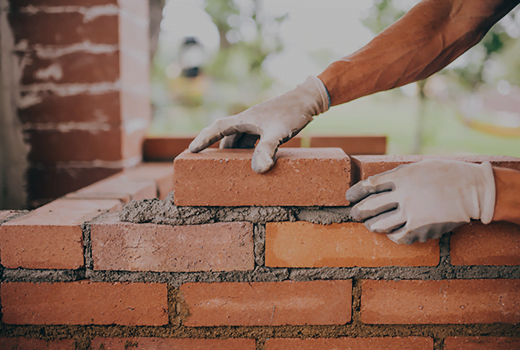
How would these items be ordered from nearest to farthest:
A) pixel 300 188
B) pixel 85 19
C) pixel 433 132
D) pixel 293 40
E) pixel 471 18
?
pixel 300 188 < pixel 471 18 < pixel 85 19 < pixel 433 132 < pixel 293 40

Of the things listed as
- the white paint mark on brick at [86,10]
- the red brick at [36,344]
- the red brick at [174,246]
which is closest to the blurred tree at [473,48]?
the white paint mark on brick at [86,10]

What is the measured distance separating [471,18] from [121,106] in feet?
4.91

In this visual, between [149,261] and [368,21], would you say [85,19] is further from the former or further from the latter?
[368,21]

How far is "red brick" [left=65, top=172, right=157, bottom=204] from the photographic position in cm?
124

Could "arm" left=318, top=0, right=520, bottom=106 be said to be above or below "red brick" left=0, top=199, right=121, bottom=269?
above

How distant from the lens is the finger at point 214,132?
982 millimetres

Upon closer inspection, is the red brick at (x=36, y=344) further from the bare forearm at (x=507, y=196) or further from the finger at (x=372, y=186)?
the bare forearm at (x=507, y=196)

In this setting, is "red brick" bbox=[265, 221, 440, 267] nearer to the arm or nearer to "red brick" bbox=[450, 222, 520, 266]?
"red brick" bbox=[450, 222, 520, 266]

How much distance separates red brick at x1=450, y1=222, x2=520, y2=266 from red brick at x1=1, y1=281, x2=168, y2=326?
33.9 inches

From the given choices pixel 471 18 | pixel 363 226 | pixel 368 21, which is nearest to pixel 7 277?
pixel 363 226

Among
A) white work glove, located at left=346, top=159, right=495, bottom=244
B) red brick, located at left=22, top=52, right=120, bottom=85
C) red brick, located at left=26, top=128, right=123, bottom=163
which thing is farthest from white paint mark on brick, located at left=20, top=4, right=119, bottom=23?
white work glove, located at left=346, top=159, right=495, bottom=244

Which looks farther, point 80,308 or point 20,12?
point 20,12

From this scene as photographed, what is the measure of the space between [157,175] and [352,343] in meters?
1.11

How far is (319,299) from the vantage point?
95cm
